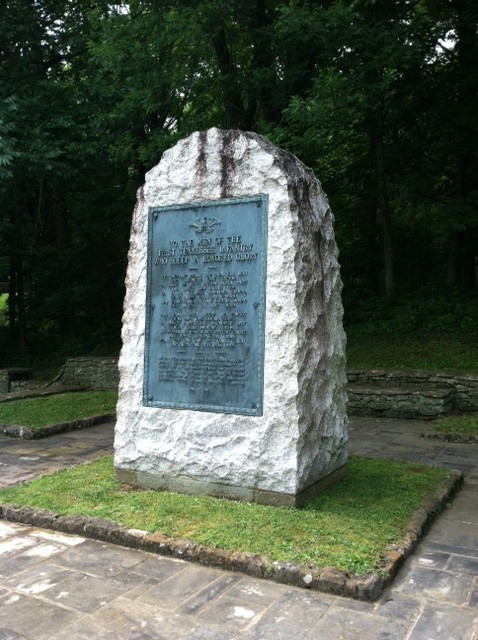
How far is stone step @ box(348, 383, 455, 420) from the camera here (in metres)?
A: 9.22

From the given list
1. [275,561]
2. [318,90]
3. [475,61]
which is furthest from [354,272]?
[275,561]

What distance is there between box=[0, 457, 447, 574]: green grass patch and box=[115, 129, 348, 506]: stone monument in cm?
22

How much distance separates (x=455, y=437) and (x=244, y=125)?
8.23 meters

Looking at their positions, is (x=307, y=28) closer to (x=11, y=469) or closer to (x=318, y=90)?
(x=318, y=90)

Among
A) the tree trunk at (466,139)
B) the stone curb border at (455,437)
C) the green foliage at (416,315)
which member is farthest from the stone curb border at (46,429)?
the tree trunk at (466,139)

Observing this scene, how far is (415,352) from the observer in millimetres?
11578

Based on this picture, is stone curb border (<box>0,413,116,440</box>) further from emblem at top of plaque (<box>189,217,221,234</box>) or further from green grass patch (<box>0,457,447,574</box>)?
emblem at top of plaque (<box>189,217,221,234</box>)

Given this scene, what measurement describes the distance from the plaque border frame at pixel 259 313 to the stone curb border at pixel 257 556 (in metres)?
1.10

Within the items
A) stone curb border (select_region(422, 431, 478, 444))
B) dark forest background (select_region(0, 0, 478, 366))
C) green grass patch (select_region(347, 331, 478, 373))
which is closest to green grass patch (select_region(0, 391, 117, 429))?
dark forest background (select_region(0, 0, 478, 366))

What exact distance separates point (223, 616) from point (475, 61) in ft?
45.5

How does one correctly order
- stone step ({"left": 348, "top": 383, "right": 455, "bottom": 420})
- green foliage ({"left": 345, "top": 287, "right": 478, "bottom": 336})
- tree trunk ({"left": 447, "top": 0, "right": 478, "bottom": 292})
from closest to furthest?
stone step ({"left": 348, "top": 383, "right": 455, "bottom": 420}) < green foliage ({"left": 345, "top": 287, "right": 478, "bottom": 336}) < tree trunk ({"left": 447, "top": 0, "right": 478, "bottom": 292})

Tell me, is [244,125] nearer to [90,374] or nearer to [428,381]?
[90,374]

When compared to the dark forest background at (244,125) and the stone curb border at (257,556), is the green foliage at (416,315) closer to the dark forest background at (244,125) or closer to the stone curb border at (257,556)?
the dark forest background at (244,125)

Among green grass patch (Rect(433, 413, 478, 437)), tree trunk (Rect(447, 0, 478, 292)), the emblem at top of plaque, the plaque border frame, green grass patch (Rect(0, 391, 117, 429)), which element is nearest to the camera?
the plaque border frame
